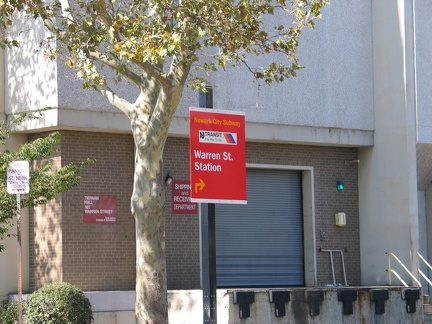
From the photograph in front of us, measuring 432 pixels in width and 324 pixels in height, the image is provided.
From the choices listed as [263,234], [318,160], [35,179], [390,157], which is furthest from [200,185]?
[390,157]

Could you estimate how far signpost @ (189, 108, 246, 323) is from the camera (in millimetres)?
15586

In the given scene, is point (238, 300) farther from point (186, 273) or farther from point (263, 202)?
point (263, 202)

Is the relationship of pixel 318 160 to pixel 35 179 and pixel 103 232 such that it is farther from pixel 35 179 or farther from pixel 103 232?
pixel 35 179

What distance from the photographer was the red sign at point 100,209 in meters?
20.5

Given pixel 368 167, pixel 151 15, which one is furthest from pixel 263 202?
pixel 151 15

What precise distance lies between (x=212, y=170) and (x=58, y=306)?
179 inches

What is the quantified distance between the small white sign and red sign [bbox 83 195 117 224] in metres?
5.02

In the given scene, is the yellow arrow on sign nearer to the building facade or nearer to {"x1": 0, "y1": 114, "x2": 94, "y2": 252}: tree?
{"x1": 0, "y1": 114, "x2": 94, "y2": 252}: tree

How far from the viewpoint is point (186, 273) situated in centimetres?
2188

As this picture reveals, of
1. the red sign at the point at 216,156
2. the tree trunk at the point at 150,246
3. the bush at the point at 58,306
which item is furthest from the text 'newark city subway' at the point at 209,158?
the bush at the point at 58,306

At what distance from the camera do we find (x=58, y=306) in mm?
18109

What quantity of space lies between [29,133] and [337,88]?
8.41 metres

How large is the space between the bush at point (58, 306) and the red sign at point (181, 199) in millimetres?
3918

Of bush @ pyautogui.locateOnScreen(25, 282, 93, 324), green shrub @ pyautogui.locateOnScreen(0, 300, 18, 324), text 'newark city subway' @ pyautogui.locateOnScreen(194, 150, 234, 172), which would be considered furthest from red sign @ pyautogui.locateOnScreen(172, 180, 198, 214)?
text 'newark city subway' @ pyautogui.locateOnScreen(194, 150, 234, 172)
